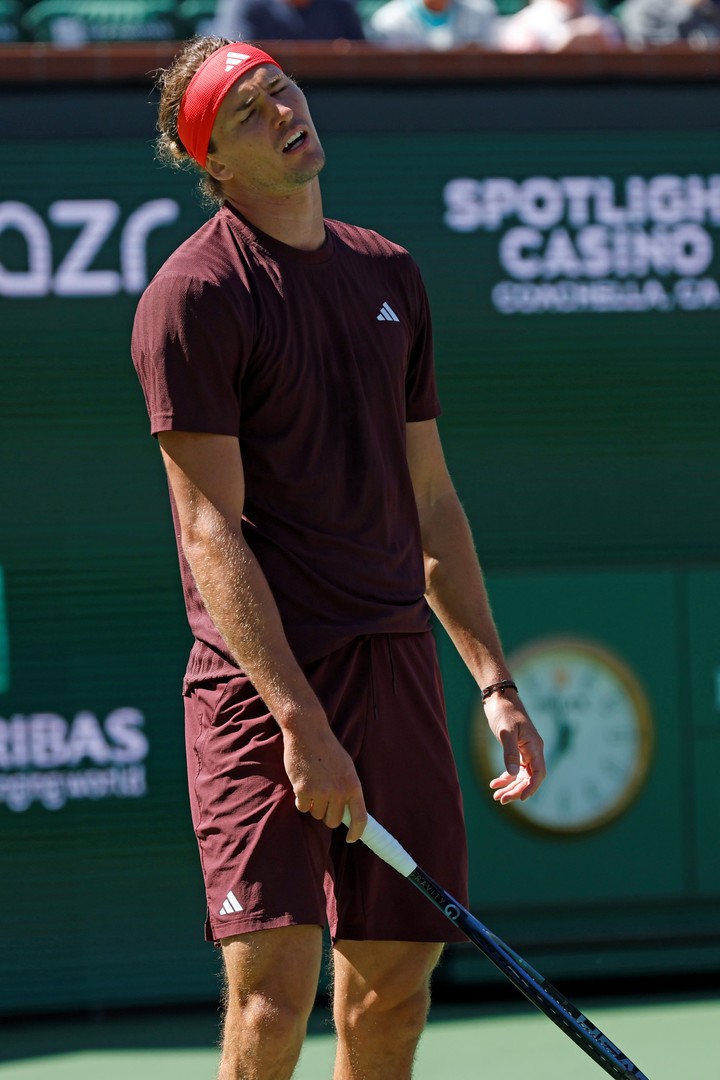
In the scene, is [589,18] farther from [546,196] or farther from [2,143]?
[2,143]

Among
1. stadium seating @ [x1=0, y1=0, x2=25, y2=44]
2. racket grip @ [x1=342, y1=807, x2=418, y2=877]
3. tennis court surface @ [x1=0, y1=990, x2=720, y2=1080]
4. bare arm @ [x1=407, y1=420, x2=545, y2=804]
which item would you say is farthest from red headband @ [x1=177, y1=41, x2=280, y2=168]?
stadium seating @ [x1=0, y1=0, x2=25, y2=44]

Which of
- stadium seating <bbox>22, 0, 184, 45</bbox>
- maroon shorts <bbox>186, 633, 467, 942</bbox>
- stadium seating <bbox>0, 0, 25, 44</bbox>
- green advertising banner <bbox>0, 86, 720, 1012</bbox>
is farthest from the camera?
stadium seating <bbox>0, 0, 25, 44</bbox>

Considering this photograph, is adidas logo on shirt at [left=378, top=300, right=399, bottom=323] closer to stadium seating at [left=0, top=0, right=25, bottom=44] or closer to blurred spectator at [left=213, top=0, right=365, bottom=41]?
blurred spectator at [left=213, top=0, right=365, bottom=41]

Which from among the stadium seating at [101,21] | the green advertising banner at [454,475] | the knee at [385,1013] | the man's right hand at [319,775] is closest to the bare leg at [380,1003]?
the knee at [385,1013]

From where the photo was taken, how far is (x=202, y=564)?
262cm

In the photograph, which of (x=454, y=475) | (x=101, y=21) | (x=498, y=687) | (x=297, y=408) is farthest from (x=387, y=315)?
(x=101, y=21)

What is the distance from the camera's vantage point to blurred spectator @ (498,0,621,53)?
5543 mm

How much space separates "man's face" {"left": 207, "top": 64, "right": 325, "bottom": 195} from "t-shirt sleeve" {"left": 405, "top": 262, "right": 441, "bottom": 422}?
346mm

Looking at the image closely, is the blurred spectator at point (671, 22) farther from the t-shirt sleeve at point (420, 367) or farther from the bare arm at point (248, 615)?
the bare arm at point (248, 615)

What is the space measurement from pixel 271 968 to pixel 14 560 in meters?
2.32

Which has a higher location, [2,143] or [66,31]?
[66,31]

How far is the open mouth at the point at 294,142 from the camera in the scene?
277cm

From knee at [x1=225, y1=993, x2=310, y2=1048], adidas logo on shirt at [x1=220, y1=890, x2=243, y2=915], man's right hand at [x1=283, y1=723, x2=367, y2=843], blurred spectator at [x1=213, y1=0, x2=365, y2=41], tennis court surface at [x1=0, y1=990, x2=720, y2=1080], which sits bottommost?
tennis court surface at [x1=0, y1=990, x2=720, y2=1080]

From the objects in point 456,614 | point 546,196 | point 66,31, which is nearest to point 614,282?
point 546,196
